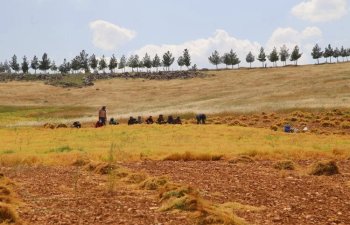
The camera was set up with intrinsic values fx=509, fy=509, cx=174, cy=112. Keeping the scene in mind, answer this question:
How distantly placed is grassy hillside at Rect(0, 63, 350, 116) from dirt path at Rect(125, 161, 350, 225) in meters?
45.6

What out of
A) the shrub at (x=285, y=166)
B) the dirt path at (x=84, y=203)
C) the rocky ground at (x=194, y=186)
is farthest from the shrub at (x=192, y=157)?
the dirt path at (x=84, y=203)

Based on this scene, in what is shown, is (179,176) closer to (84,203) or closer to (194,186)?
(194,186)

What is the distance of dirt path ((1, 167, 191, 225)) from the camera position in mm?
11956

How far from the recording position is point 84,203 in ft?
46.4

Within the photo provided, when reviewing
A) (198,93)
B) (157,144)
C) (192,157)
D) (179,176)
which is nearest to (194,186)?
(179,176)

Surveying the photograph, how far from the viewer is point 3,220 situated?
36.9 ft

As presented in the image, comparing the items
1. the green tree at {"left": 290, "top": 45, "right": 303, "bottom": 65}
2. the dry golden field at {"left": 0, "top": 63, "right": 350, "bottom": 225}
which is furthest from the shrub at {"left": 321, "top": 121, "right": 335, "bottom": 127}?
the green tree at {"left": 290, "top": 45, "right": 303, "bottom": 65}

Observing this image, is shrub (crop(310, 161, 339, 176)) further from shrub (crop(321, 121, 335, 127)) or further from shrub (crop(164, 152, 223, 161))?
shrub (crop(321, 121, 335, 127))

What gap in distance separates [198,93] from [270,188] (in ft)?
326

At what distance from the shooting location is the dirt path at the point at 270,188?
12492mm

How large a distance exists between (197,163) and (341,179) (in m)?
7.54

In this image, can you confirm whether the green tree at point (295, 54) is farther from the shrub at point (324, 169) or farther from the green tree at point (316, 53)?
the shrub at point (324, 169)

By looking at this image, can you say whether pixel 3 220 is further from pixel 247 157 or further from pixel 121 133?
pixel 121 133

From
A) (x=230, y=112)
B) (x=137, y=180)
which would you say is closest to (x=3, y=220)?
(x=137, y=180)
